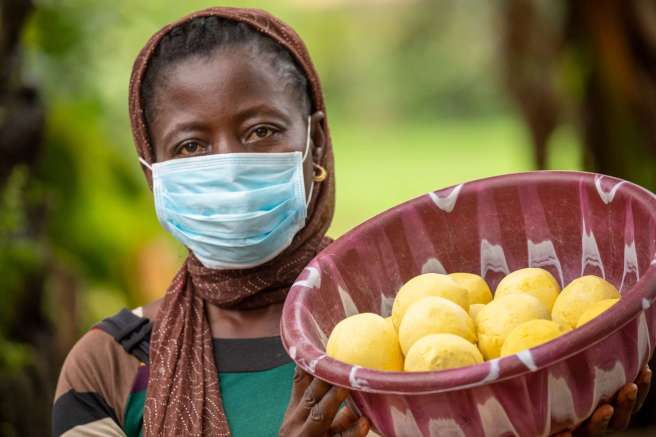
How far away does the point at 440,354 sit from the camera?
188 cm

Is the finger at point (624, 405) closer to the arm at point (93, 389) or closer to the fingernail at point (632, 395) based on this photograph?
the fingernail at point (632, 395)

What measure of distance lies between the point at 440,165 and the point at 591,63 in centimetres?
1299

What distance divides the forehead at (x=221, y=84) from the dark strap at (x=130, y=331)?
0.54 m

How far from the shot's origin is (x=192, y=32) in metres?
2.61

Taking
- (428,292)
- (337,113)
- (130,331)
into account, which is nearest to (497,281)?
(428,292)

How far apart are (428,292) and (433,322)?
0.51ft

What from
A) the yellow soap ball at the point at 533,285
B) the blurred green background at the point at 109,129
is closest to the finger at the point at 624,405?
the yellow soap ball at the point at 533,285

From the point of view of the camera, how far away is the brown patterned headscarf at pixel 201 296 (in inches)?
96.7

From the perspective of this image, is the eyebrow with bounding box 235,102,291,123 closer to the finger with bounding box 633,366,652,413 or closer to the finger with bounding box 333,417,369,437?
the finger with bounding box 333,417,369,437

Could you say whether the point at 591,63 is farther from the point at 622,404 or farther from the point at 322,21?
the point at 322,21

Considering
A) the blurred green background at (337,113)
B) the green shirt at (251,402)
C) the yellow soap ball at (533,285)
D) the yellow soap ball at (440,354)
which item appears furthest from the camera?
the blurred green background at (337,113)

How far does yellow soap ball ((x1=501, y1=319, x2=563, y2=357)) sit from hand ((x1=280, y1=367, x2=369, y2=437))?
307 millimetres

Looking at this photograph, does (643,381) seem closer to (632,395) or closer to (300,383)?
(632,395)

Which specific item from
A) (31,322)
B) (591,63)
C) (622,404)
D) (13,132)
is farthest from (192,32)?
(591,63)
